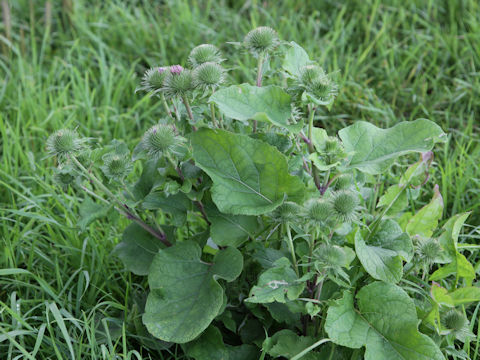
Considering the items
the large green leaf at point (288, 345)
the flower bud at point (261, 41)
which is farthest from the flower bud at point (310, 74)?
the large green leaf at point (288, 345)

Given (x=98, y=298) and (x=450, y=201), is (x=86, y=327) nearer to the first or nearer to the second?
(x=98, y=298)

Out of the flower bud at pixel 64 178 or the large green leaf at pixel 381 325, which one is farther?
the flower bud at pixel 64 178

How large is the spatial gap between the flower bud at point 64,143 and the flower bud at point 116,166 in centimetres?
10

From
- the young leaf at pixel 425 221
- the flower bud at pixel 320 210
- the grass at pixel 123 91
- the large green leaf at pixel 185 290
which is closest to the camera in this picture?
the flower bud at pixel 320 210

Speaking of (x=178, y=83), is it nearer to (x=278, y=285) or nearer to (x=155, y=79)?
(x=155, y=79)

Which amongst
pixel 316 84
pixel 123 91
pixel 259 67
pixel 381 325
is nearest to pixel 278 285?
pixel 381 325

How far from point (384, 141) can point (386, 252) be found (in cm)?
33

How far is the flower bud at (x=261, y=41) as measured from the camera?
66.2 inches

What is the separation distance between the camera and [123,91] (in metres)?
3.49

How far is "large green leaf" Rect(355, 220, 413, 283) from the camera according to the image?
62.7 inches

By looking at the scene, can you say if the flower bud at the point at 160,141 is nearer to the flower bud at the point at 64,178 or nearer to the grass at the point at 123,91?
the flower bud at the point at 64,178

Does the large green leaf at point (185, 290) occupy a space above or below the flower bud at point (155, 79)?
below

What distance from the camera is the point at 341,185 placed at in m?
1.72

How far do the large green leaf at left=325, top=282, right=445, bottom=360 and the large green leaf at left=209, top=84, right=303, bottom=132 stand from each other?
521mm
